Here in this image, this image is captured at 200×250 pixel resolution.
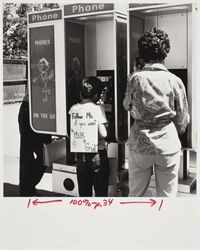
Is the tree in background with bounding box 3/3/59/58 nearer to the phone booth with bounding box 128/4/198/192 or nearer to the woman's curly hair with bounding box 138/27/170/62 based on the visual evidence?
the phone booth with bounding box 128/4/198/192

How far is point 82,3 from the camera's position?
2924 millimetres

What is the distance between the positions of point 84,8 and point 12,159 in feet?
4.18

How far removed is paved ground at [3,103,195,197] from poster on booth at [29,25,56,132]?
0.71ft

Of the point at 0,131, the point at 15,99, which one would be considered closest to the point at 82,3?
the point at 15,99

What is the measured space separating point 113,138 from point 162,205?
→ 2.74 feet

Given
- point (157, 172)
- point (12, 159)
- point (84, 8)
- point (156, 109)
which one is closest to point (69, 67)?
point (84, 8)

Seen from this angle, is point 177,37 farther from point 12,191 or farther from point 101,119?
point 12,191

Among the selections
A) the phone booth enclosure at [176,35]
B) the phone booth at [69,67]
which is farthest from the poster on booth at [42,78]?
the phone booth enclosure at [176,35]

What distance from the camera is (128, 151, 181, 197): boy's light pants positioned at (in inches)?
95.7

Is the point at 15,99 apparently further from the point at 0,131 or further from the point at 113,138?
the point at 113,138

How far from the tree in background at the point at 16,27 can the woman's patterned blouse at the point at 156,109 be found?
0.96 metres

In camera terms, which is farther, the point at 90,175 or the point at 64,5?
the point at 64,5

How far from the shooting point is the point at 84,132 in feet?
9.27

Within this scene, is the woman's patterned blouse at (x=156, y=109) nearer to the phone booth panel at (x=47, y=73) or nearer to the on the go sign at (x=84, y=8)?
the on the go sign at (x=84, y=8)
